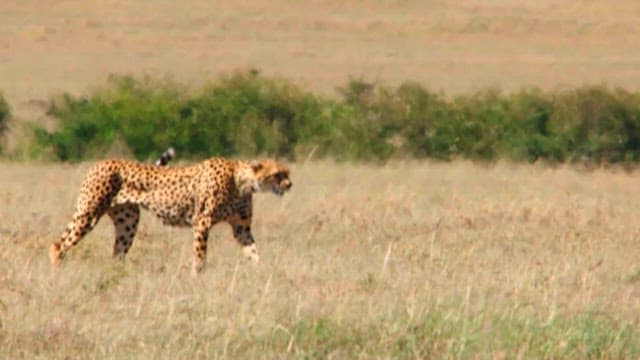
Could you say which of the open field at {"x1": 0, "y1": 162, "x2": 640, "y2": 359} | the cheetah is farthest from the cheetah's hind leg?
the open field at {"x1": 0, "y1": 162, "x2": 640, "y2": 359}

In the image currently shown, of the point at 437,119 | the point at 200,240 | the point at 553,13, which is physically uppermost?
the point at 200,240

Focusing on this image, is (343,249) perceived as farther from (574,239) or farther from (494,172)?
(494,172)

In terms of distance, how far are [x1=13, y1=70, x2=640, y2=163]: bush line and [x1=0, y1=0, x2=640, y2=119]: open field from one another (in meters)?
7.26

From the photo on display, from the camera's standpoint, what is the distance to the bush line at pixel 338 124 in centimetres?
2386

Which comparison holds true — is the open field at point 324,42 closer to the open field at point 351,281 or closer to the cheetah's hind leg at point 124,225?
the open field at point 351,281

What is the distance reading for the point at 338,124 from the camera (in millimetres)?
24516

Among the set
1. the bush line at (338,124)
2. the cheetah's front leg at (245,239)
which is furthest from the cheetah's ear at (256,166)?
the bush line at (338,124)

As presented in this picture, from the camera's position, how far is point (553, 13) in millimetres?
61969

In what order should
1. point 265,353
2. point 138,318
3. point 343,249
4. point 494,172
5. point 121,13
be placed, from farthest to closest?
1. point 121,13
2. point 494,172
3. point 343,249
4. point 138,318
5. point 265,353

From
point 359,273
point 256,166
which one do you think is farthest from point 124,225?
point 359,273

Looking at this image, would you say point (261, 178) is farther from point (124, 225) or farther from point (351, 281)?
point (351, 281)

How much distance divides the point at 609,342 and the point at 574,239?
570 cm

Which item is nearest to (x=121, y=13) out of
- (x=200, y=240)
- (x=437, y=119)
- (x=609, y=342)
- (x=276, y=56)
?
(x=276, y=56)

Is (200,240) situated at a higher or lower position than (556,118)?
higher
